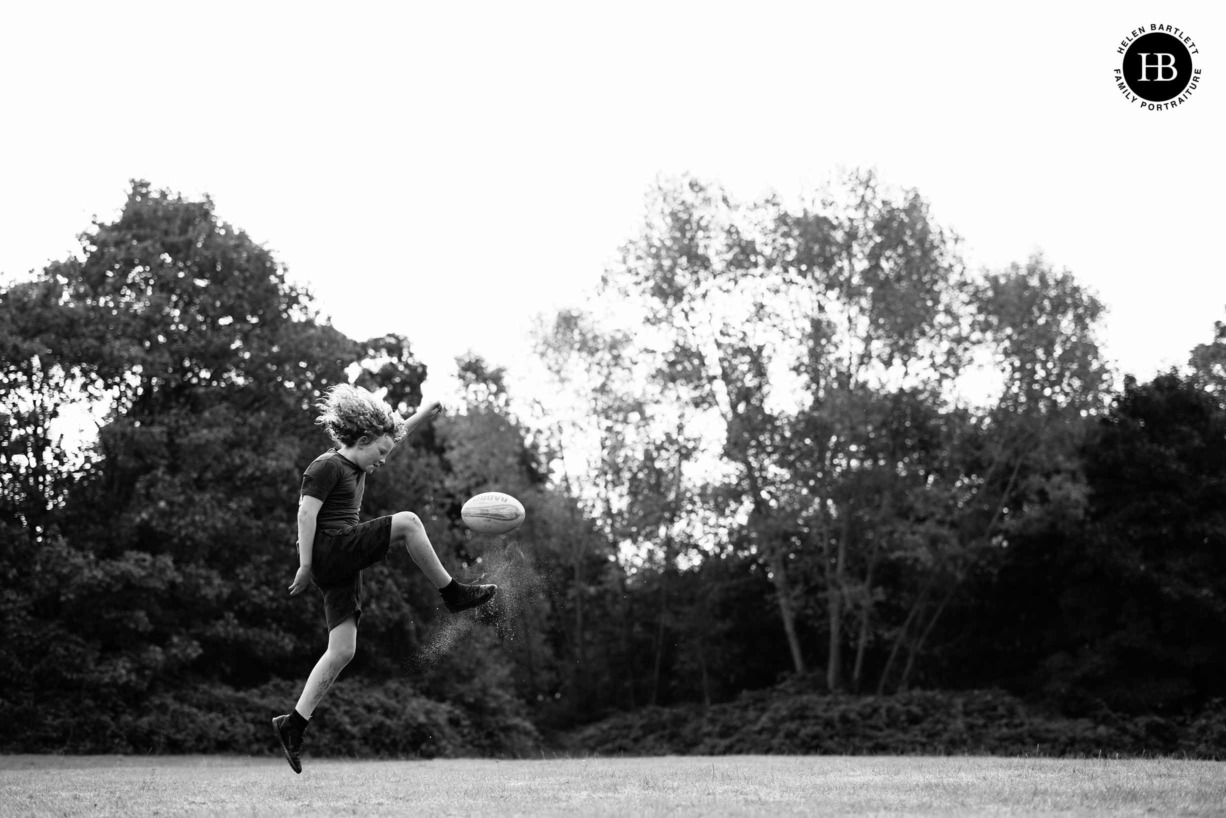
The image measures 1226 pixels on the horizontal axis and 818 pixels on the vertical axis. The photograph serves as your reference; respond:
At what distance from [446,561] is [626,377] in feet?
36.2

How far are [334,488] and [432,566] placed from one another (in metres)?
0.90

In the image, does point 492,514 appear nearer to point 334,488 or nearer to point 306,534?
point 334,488

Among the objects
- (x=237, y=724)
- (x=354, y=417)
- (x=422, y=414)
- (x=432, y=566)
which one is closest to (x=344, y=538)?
(x=432, y=566)

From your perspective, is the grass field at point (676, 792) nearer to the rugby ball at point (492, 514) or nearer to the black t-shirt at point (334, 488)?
the black t-shirt at point (334, 488)

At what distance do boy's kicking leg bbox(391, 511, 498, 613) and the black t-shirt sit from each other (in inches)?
13.6

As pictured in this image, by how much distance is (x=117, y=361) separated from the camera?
1048 inches

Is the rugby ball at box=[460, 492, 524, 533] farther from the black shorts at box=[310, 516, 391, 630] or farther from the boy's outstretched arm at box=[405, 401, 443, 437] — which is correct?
the black shorts at box=[310, 516, 391, 630]

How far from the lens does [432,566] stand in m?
9.05

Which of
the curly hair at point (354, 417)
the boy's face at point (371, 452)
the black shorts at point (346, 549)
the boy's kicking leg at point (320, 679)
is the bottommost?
the boy's kicking leg at point (320, 679)

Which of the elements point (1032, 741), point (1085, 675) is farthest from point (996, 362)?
point (1032, 741)

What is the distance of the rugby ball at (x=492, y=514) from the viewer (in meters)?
10.6

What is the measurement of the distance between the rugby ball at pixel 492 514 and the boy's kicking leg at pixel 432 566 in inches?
49.2

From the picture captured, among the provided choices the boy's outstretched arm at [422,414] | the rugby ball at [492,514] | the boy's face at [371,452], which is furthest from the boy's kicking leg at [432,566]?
the rugby ball at [492,514]

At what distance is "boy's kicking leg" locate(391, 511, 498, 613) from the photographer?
8.92 meters
